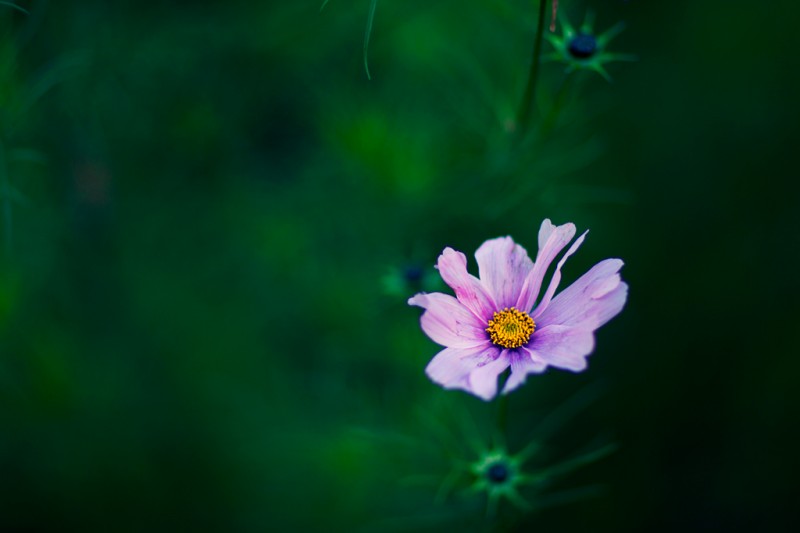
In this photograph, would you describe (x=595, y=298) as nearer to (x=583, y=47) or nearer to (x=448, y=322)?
(x=448, y=322)

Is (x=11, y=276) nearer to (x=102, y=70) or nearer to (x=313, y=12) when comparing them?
(x=102, y=70)

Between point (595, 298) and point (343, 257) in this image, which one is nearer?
point (595, 298)

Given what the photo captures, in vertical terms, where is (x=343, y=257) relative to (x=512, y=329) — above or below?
above

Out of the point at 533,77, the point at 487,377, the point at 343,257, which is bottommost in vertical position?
the point at 487,377

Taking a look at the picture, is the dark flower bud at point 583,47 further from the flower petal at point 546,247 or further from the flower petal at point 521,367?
the flower petal at point 521,367

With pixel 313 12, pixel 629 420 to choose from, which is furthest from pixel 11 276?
pixel 629 420

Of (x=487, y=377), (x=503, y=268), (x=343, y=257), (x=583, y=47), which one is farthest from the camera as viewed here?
(x=343, y=257)

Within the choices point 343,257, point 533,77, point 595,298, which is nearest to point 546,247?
point 595,298
